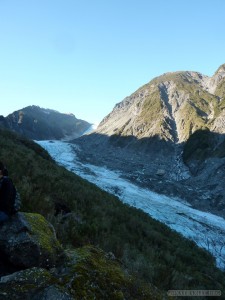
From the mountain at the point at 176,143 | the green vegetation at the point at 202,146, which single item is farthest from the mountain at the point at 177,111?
the green vegetation at the point at 202,146

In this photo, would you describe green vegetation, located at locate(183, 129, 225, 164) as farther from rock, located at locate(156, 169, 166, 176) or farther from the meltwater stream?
the meltwater stream

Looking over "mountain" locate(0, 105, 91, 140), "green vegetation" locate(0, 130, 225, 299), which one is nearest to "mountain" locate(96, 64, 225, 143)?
"mountain" locate(0, 105, 91, 140)

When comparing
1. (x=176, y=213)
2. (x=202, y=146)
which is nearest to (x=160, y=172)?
(x=202, y=146)

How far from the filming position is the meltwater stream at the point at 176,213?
23.4 meters

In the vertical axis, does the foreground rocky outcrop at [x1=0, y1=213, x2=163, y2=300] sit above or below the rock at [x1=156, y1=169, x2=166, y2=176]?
above

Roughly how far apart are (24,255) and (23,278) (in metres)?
0.96

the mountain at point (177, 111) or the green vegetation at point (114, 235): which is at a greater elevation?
the mountain at point (177, 111)

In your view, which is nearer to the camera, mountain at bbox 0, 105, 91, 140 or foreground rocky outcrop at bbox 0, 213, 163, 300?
foreground rocky outcrop at bbox 0, 213, 163, 300

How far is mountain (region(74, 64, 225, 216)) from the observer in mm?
44850

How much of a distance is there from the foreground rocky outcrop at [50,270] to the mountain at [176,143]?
32.0 meters

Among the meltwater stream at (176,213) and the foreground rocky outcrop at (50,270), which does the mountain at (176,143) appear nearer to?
the meltwater stream at (176,213)

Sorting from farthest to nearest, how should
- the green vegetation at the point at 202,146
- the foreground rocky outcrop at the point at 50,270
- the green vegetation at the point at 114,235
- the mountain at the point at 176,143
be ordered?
the green vegetation at the point at 202,146 → the mountain at the point at 176,143 → the green vegetation at the point at 114,235 → the foreground rocky outcrop at the point at 50,270

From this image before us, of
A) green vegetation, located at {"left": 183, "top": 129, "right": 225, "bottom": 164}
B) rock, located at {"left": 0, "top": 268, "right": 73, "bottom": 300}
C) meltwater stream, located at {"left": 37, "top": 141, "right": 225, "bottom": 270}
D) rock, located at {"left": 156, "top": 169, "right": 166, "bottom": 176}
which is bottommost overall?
meltwater stream, located at {"left": 37, "top": 141, "right": 225, "bottom": 270}

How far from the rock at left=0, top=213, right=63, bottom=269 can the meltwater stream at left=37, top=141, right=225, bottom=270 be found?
557 inches
